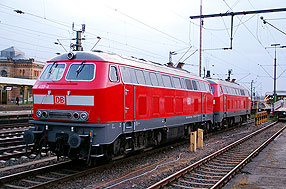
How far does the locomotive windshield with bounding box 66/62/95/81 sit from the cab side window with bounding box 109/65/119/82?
55 cm

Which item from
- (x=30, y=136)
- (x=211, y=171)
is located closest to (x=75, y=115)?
(x=30, y=136)

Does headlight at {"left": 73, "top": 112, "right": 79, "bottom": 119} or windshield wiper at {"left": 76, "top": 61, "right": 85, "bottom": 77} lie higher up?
windshield wiper at {"left": 76, "top": 61, "right": 85, "bottom": 77}

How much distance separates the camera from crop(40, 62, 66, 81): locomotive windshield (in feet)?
32.9

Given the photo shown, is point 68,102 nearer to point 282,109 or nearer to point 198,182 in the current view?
point 198,182

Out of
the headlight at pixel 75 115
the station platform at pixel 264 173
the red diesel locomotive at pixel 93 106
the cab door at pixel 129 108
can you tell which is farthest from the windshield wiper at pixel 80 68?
the station platform at pixel 264 173

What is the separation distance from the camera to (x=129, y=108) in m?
10.5

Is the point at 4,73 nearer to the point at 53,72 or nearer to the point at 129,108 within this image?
the point at 53,72

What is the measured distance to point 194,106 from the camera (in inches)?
663

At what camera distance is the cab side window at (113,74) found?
978cm

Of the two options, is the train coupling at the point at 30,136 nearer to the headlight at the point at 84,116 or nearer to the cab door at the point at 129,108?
the headlight at the point at 84,116

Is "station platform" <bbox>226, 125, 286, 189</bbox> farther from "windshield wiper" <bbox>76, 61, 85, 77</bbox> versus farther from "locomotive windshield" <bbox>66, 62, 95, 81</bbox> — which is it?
"windshield wiper" <bbox>76, 61, 85, 77</bbox>

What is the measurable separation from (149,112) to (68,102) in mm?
3551

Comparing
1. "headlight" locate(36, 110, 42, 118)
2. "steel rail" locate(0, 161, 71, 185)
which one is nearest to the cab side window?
"headlight" locate(36, 110, 42, 118)

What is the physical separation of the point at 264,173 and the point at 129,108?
16.8ft
